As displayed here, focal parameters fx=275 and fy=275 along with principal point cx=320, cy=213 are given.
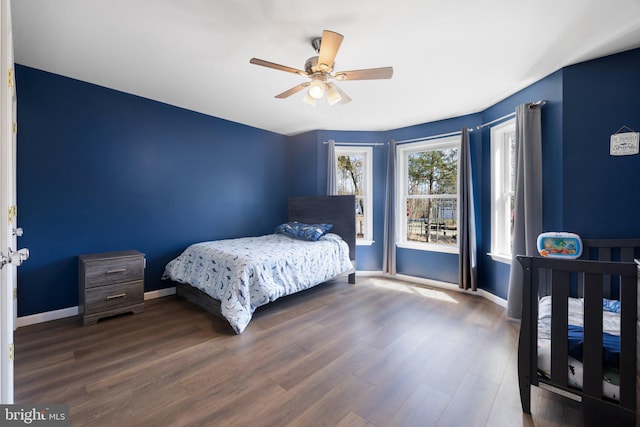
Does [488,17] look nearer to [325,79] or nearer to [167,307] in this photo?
[325,79]

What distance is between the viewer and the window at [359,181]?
179 inches

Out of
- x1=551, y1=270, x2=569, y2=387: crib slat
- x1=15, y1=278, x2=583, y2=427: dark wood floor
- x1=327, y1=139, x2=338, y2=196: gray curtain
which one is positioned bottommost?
x1=15, y1=278, x2=583, y2=427: dark wood floor

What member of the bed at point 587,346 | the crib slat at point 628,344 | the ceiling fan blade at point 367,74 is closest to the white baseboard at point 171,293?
the bed at point 587,346

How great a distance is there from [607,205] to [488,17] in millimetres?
1840

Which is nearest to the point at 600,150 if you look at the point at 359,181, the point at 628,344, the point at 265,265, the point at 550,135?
the point at 550,135

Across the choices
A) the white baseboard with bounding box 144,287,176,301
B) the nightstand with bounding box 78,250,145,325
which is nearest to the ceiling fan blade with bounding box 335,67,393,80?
the nightstand with bounding box 78,250,145,325

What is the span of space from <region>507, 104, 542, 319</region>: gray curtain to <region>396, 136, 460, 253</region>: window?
108cm

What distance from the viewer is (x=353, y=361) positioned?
6.80 ft

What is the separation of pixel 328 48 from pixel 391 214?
2.87 m

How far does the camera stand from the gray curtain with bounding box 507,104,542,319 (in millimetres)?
2635

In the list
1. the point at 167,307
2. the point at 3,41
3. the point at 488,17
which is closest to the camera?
the point at 3,41

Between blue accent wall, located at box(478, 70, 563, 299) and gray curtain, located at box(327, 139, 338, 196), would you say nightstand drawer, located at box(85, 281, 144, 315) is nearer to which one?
gray curtain, located at box(327, 139, 338, 196)

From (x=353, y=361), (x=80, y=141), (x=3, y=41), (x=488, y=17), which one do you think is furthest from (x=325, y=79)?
(x=80, y=141)

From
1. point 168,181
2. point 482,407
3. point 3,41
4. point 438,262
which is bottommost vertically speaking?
point 482,407
